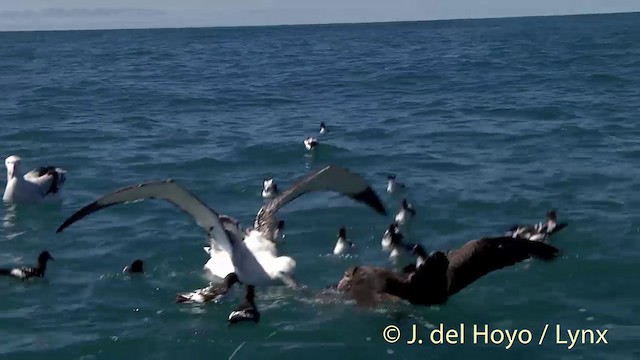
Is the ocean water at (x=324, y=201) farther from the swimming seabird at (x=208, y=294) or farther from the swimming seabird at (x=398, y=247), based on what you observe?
the swimming seabird at (x=398, y=247)

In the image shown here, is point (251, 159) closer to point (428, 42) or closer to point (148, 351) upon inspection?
point (148, 351)

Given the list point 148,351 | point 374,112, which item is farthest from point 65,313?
point 374,112

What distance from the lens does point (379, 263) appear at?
14500mm

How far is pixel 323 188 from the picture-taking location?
1342 cm

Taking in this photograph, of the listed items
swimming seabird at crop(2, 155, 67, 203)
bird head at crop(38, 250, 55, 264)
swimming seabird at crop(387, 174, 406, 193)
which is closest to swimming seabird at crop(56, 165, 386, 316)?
bird head at crop(38, 250, 55, 264)

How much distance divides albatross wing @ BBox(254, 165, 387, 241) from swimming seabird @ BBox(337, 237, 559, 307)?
1.89 meters

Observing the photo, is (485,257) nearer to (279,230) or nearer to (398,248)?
(398,248)

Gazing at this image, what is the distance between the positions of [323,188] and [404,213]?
11.1 feet

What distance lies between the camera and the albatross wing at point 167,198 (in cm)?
1194

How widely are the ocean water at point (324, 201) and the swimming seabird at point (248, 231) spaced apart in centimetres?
32

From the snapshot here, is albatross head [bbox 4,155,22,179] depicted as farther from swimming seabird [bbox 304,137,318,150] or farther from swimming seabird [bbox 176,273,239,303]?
swimming seabird [bbox 304,137,318,150]

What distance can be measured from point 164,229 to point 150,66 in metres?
43.8

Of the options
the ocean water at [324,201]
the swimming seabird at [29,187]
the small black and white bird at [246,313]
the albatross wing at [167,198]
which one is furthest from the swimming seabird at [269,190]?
the small black and white bird at [246,313]

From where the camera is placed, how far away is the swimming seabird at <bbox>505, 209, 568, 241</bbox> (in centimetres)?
1435
